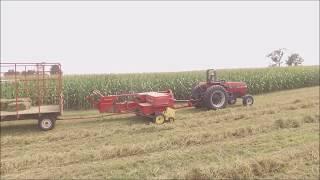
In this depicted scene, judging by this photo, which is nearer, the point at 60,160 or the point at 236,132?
the point at 60,160

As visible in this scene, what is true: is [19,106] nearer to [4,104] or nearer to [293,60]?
[4,104]

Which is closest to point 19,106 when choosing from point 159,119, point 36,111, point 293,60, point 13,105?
point 13,105

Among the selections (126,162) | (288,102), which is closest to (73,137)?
(126,162)

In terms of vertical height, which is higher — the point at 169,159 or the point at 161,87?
the point at 161,87

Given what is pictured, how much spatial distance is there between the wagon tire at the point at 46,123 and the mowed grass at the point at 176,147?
268 mm

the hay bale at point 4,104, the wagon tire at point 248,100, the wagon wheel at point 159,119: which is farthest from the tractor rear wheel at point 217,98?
the hay bale at point 4,104

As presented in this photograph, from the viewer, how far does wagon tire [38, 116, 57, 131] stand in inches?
528

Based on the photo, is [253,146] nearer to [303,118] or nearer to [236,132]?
[236,132]

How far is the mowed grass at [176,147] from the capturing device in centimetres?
807

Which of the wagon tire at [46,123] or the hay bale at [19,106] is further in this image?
the wagon tire at [46,123]

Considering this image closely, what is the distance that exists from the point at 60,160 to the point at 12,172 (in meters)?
1.10

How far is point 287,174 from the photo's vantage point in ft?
25.9

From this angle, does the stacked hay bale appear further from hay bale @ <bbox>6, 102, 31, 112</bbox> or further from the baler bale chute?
the baler bale chute

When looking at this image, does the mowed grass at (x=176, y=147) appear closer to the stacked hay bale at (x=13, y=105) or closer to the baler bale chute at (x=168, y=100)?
the baler bale chute at (x=168, y=100)
